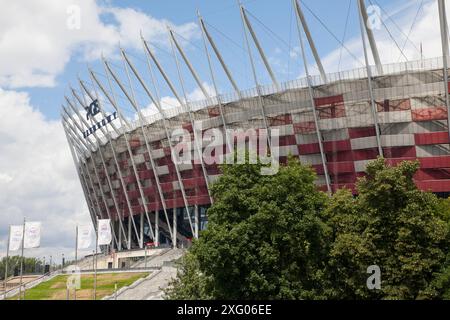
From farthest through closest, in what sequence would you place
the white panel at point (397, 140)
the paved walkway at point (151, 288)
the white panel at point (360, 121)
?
the white panel at point (360, 121)
the white panel at point (397, 140)
the paved walkway at point (151, 288)

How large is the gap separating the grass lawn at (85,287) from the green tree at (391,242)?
3033 cm

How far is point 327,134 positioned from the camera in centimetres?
6688

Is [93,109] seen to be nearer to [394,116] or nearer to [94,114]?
[94,114]

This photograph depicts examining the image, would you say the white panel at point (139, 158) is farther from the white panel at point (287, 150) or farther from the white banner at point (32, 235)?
the white banner at point (32, 235)

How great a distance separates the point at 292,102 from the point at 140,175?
3131 centimetres

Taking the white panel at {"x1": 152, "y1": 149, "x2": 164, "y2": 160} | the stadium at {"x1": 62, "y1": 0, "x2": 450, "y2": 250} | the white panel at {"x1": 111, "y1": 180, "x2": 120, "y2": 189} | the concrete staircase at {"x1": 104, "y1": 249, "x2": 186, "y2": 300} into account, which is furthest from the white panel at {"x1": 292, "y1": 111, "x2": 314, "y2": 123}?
the white panel at {"x1": 111, "y1": 180, "x2": 120, "y2": 189}

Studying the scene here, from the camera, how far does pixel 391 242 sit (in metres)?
30.6

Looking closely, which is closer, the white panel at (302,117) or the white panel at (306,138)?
the white panel at (302,117)

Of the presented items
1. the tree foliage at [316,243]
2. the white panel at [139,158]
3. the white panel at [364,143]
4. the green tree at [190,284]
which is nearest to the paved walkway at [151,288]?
the green tree at [190,284]

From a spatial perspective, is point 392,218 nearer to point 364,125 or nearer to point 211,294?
point 211,294

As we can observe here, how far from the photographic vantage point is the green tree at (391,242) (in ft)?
96.0

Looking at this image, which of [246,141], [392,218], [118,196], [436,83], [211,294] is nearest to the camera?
[392,218]

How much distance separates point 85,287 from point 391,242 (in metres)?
40.5
